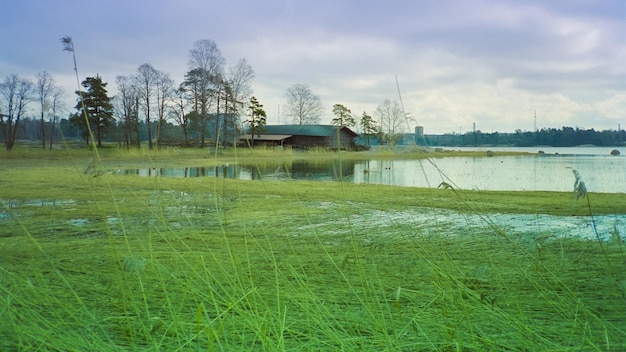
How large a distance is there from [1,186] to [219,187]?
324 cm

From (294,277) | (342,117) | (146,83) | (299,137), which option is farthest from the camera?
(299,137)

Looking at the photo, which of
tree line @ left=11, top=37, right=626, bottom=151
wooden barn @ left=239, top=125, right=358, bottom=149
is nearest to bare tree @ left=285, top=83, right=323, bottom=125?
tree line @ left=11, top=37, right=626, bottom=151

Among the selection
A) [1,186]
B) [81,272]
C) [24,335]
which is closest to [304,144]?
Answer: [1,186]

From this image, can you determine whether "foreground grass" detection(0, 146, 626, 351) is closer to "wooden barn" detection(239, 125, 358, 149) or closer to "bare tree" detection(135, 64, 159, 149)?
"bare tree" detection(135, 64, 159, 149)

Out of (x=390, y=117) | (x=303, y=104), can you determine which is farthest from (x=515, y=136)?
(x=390, y=117)

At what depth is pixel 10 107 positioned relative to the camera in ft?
18.6

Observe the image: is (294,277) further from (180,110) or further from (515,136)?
(515,136)

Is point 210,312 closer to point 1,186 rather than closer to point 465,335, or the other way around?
point 465,335

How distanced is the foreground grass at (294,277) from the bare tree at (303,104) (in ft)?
3.85

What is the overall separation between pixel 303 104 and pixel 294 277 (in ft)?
14.6

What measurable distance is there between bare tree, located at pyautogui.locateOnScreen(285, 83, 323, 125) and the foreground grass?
1.17 meters

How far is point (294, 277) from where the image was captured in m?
2.61

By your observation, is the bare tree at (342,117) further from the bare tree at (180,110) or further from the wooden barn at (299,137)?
the wooden barn at (299,137)

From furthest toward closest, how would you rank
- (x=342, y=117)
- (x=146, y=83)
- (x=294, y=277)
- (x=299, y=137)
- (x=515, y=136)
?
(x=299, y=137) → (x=515, y=136) → (x=146, y=83) → (x=342, y=117) → (x=294, y=277)
